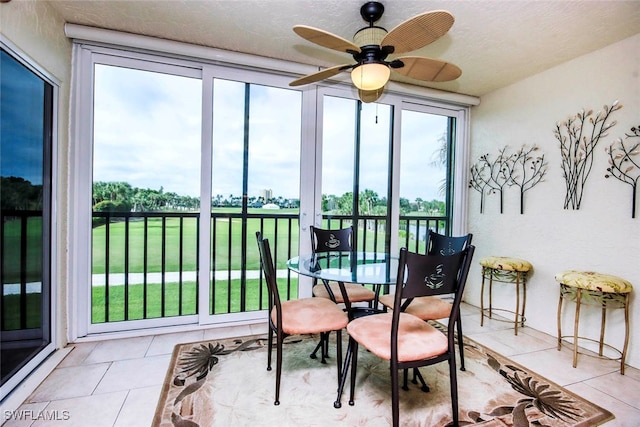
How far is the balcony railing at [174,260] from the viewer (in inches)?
109

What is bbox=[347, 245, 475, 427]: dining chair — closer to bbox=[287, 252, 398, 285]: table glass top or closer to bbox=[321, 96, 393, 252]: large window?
bbox=[287, 252, 398, 285]: table glass top

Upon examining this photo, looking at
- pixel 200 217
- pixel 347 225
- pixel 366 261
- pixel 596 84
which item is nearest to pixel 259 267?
pixel 200 217

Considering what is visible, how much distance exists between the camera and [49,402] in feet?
5.74

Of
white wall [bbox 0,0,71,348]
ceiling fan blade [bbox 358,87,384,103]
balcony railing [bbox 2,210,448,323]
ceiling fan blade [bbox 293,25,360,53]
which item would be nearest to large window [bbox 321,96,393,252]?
balcony railing [bbox 2,210,448,323]

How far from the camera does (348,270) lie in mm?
2035

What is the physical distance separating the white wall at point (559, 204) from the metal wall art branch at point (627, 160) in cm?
4

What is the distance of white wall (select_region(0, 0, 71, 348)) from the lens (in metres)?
1.83

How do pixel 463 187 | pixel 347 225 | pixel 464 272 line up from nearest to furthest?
pixel 464 272, pixel 347 225, pixel 463 187

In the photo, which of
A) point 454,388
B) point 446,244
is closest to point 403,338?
point 454,388

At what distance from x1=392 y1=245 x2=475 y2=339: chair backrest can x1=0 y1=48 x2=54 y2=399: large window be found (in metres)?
2.18

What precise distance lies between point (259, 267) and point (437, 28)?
255 cm

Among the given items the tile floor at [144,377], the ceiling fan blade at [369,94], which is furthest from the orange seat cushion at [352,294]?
the ceiling fan blade at [369,94]

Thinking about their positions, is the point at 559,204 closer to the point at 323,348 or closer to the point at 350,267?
the point at 350,267

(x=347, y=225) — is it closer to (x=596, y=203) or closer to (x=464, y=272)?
(x=464, y=272)
